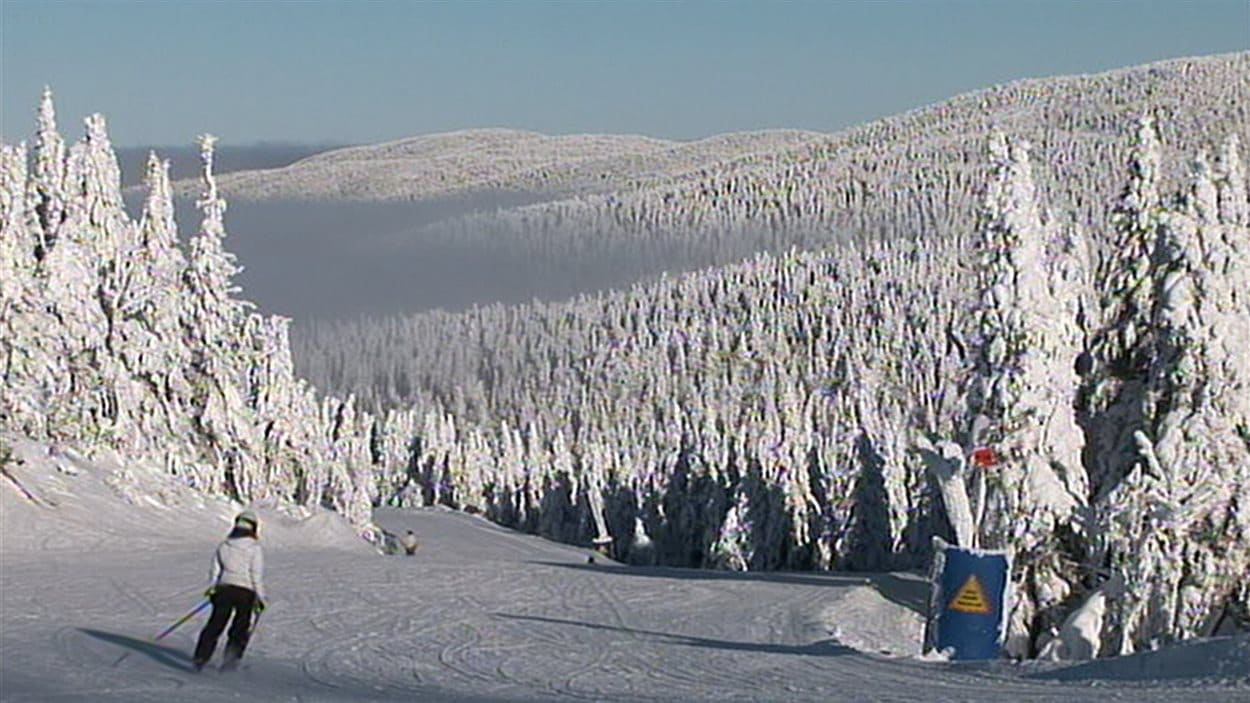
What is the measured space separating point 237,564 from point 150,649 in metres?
2.37

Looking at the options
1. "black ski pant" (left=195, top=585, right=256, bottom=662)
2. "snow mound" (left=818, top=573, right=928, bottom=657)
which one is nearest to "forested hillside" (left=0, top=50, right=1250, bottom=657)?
"snow mound" (left=818, top=573, right=928, bottom=657)

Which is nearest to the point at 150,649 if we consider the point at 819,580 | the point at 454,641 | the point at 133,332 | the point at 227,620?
the point at 227,620

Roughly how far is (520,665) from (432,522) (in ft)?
218

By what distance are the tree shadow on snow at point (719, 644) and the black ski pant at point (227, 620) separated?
17.7ft

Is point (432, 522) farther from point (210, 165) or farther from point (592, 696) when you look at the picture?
point (592, 696)

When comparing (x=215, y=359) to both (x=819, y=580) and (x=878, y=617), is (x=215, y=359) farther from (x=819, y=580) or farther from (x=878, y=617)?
(x=878, y=617)

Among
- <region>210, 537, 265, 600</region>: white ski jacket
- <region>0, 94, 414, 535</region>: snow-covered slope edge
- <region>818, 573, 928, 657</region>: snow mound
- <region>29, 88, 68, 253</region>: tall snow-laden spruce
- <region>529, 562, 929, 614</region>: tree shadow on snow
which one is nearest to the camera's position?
<region>210, 537, 265, 600</region>: white ski jacket

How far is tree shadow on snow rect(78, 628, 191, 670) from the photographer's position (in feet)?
58.4

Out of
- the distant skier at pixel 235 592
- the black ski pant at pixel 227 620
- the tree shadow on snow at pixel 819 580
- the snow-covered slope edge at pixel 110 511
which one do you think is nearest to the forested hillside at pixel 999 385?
the snow-covered slope edge at pixel 110 511

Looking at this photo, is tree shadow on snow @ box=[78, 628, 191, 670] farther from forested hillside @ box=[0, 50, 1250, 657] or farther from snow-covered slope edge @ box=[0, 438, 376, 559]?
snow-covered slope edge @ box=[0, 438, 376, 559]

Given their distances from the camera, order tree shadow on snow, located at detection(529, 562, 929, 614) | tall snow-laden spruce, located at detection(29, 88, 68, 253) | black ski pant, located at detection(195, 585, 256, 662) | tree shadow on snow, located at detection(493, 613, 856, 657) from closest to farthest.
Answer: black ski pant, located at detection(195, 585, 256, 662)
tree shadow on snow, located at detection(493, 613, 856, 657)
tree shadow on snow, located at detection(529, 562, 929, 614)
tall snow-laden spruce, located at detection(29, 88, 68, 253)

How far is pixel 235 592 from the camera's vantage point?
17.0 metres

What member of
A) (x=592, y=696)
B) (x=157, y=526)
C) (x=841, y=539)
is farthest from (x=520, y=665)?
(x=841, y=539)

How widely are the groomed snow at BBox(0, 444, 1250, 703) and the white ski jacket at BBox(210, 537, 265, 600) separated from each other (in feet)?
2.77
